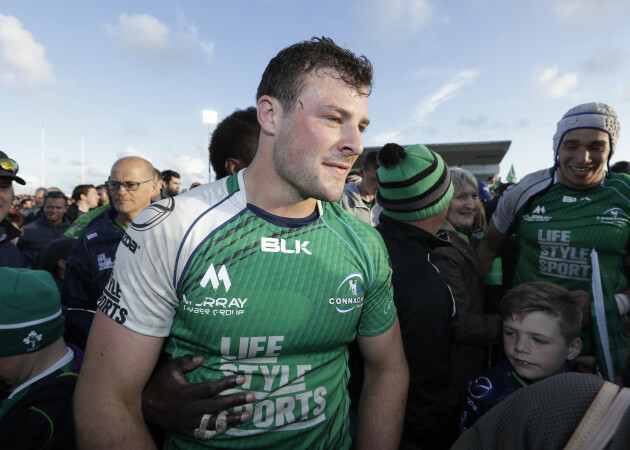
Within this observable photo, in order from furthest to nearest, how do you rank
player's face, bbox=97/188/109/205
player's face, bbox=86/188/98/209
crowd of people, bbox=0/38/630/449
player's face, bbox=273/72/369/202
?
1. player's face, bbox=97/188/109/205
2. player's face, bbox=86/188/98/209
3. player's face, bbox=273/72/369/202
4. crowd of people, bbox=0/38/630/449

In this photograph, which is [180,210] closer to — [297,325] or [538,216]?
[297,325]

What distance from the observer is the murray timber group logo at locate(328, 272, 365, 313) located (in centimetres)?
154

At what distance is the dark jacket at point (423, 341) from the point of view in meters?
2.01

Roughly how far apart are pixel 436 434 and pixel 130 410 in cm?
180

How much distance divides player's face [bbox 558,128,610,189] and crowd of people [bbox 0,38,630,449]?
1.13m

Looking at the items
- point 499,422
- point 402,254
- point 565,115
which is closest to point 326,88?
point 402,254

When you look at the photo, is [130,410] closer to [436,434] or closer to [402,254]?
[402,254]

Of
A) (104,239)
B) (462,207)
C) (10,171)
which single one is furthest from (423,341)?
(10,171)

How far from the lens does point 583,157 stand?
2.98 m

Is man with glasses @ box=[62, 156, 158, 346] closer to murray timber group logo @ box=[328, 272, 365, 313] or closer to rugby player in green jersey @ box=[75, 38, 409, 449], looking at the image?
rugby player in green jersey @ box=[75, 38, 409, 449]

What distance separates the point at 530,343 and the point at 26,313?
2.98 metres

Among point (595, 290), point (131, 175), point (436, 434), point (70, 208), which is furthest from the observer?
point (70, 208)

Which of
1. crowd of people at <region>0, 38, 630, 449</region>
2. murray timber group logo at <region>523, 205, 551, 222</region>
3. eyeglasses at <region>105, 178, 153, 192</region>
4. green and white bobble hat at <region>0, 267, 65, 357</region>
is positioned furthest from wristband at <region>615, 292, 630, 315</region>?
eyeglasses at <region>105, 178, 153, 192</region>

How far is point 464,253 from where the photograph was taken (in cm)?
265
